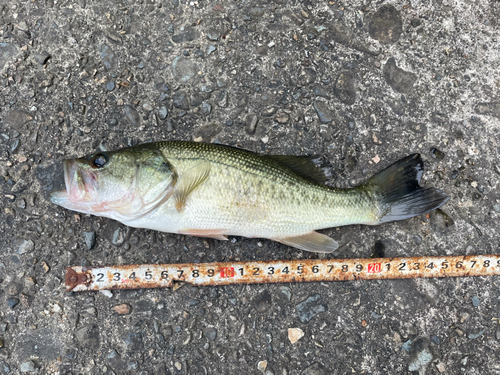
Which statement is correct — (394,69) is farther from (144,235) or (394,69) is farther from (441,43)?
(144,235)

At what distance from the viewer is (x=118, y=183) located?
2465 millimetres

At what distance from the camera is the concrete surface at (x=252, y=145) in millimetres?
2795

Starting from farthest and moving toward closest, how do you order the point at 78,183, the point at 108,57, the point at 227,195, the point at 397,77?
the point at 397,77 < the point at 108,57 < the point at 227,195 < the point at 78,183

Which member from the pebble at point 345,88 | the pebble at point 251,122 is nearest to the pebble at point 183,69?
the pebble at point 251,122

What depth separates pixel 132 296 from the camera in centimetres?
283

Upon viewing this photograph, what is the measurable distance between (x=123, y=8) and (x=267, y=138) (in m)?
1.82

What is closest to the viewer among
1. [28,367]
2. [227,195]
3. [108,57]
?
[227,195]

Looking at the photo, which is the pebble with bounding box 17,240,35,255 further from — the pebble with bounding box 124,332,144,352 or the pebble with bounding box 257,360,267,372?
the pebble with bounding box 257,360,267,372

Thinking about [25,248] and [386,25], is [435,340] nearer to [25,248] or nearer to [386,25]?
[386,25]

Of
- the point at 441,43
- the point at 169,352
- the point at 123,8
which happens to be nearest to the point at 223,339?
the point at 169,352

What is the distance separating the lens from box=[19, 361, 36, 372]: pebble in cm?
271

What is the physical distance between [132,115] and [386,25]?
2557mm

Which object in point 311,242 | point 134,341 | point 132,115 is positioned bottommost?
point 134,341

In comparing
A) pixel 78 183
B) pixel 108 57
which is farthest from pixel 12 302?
pixel 108 57
